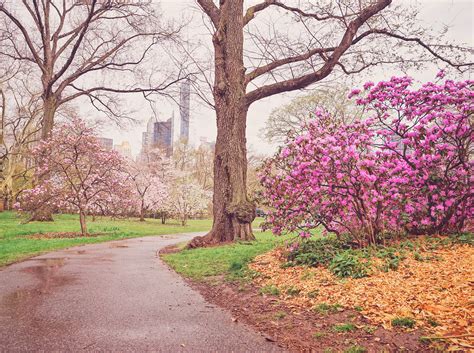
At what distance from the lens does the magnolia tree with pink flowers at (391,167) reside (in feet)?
19.3

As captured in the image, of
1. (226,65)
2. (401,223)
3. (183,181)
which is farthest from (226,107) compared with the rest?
(183,181)

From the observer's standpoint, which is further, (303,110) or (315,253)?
(303,110)

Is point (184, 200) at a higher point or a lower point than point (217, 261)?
higher

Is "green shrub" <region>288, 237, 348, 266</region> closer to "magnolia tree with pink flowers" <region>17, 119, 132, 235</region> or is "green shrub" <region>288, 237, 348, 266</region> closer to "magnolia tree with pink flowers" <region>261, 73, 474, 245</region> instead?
"magnolia tree with pink flowers" <region>261, 73, 474, 245</region>

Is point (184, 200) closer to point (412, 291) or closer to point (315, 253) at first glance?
point (315, 253)

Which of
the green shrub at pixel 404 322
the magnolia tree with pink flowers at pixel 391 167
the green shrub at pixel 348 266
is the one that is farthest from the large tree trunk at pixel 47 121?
the green shrub at pixel 404 322

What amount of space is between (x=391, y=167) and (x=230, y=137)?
5.47 metres

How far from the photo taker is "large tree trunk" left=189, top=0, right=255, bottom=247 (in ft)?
34.1

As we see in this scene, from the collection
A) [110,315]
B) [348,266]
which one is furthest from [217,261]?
[110,315]

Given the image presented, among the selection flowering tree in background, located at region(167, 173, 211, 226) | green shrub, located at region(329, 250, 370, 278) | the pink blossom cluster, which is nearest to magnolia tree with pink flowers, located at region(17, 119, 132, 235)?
the pink blossom cluster

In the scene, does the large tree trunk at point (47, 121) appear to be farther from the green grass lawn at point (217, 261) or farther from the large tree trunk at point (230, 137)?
the green grass lawn at point (217, 261)

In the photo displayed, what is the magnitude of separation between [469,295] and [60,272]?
6742 millimetres

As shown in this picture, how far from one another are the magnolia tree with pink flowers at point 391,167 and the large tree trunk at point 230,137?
3808 millimetres

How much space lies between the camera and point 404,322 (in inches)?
125
